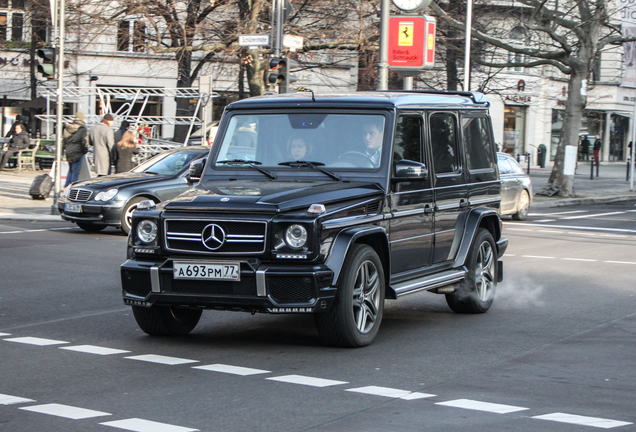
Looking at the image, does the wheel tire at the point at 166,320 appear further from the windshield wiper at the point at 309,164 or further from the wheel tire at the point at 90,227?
the wheel tire at the point at 90,227

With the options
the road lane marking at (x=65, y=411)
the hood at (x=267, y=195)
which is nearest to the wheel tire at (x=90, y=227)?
the hood at (x=267, y=195)

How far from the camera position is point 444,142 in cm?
884

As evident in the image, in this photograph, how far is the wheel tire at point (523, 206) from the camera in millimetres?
21234

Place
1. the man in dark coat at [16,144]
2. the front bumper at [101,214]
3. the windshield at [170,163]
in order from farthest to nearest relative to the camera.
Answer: the man in dark coat at [16,144] → the windshield at [170,163] → the front bumper at [101,214]

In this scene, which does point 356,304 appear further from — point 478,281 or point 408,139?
point 478,281

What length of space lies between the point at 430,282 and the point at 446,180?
43.6 inches

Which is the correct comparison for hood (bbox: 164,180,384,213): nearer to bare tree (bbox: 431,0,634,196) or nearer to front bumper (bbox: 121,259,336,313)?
front bumper (bbox: 121,259,336,313)

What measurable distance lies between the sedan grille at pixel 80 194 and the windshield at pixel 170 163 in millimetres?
1167

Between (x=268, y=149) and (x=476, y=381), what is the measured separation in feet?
9.42

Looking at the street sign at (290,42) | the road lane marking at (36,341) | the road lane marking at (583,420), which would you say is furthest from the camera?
the street sign at (290,42)

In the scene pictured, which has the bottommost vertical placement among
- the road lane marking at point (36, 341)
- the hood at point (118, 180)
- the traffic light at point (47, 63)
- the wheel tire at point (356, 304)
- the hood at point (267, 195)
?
the road lane marking at point (36, 341)

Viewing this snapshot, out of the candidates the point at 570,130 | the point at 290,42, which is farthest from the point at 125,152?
the point at 570,130

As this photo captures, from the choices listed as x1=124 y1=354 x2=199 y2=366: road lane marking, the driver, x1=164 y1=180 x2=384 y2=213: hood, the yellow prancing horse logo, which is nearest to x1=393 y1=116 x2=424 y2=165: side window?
the driver

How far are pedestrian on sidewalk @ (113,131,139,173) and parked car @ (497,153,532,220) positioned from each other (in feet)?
26.0
